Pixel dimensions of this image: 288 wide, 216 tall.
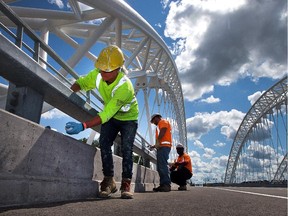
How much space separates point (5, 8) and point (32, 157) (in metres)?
1.51

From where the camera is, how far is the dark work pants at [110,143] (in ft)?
15.3

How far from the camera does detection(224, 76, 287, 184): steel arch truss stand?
142ft

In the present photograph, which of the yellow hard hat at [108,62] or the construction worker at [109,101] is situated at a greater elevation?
the yellow hard hat at [108,62]

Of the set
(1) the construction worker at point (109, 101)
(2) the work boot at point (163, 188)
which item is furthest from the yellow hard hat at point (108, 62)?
(2) the work boot at point (163, 188)

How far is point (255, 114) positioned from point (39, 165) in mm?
53357

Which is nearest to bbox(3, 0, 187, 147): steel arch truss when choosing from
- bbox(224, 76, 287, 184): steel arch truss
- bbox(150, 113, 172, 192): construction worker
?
bbox(150, 113, 172, 192): construction worker

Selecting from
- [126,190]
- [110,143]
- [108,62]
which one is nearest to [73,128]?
[108,62]

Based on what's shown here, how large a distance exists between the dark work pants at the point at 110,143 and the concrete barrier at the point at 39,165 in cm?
22

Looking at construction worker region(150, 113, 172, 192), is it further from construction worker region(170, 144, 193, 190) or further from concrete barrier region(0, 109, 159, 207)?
concrete barrier region(0, 109, 159, 207)

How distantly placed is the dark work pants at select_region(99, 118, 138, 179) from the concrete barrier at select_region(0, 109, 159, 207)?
22cm

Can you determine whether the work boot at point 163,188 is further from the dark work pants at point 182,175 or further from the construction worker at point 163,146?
the dark work pants at point 182,175

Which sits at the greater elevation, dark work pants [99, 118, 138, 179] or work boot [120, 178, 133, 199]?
dark work pants [99, 118, 138, 179]

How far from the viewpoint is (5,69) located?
10.2 ft

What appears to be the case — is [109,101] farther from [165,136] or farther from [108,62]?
[165,136]
